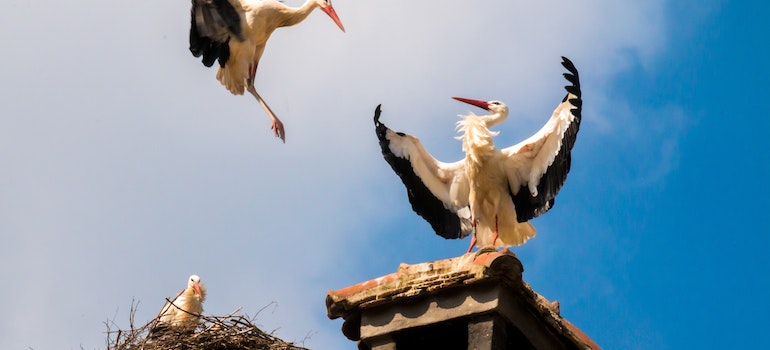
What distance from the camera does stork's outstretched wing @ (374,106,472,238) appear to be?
11859 mm

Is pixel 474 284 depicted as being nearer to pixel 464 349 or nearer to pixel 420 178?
pixel 464 349

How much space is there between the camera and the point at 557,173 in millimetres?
11469

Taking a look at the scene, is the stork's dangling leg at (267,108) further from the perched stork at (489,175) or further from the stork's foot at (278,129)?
the perched stork at (489,175)

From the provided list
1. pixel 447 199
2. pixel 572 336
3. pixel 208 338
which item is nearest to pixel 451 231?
pixel 447 199

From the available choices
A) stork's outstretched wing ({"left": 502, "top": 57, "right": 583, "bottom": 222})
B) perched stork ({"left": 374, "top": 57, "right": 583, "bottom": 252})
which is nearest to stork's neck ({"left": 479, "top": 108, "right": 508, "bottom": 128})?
perched stork ({"left": 374, "top": 57, "right": 583, "bottom": 252})

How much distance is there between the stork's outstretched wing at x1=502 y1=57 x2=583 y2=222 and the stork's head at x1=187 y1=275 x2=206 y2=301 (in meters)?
2.83

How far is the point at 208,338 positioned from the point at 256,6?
411cm

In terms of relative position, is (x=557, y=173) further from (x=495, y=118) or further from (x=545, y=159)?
(x=495, y=118)

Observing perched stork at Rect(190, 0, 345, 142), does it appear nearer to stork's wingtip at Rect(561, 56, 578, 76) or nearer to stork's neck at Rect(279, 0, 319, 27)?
stork's neck at Rect(279, 0, 319, 27)

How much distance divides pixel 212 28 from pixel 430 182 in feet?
9.22

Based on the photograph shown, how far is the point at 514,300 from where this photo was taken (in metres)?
7.37

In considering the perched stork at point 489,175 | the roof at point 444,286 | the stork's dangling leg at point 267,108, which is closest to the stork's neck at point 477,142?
the perched stork at point 489,175

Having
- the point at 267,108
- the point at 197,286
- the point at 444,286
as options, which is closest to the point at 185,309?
the point at 197,286

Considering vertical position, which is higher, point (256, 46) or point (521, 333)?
point (256, 46)
